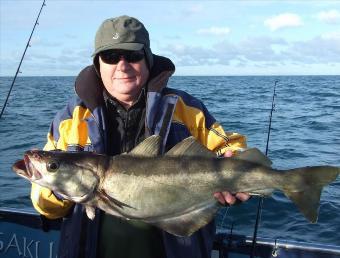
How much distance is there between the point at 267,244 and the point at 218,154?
1.85 m

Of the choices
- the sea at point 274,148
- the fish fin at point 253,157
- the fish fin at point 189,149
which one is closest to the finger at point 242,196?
the fish fin at point 253,157

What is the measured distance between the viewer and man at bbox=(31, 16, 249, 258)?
3.99 meters

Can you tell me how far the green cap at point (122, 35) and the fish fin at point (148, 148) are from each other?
2.77 ft

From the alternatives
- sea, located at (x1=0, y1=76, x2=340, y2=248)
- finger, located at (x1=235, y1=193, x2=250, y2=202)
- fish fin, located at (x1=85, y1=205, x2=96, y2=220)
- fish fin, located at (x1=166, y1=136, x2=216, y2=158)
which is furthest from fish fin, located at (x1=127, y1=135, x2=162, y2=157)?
sea, located at (x1=0, y1=76, x2=340, y2=248)

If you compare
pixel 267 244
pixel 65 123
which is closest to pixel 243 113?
pixel 267 244

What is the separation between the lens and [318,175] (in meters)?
3.61

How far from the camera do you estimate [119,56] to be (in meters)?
4.02

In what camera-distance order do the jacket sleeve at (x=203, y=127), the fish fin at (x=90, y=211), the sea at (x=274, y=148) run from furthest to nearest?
the sea at (x=274, y=148)
the jacket sleeve at (x=203, y=127)
the fish fin at (x=90, y=211)

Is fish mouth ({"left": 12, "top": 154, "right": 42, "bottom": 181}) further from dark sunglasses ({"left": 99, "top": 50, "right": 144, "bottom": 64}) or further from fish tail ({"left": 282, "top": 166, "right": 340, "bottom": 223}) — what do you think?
fish tail ({"left": 282, "top": 166, "right": 340, "bottom": 223})

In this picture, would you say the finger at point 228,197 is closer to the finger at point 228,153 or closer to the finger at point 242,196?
the finger at point 242,196

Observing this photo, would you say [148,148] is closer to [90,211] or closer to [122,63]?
[90,211]

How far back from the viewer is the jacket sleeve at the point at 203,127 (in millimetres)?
4160

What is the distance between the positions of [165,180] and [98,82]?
49.9 inches

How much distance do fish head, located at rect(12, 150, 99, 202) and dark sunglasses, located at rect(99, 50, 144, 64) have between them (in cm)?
94
